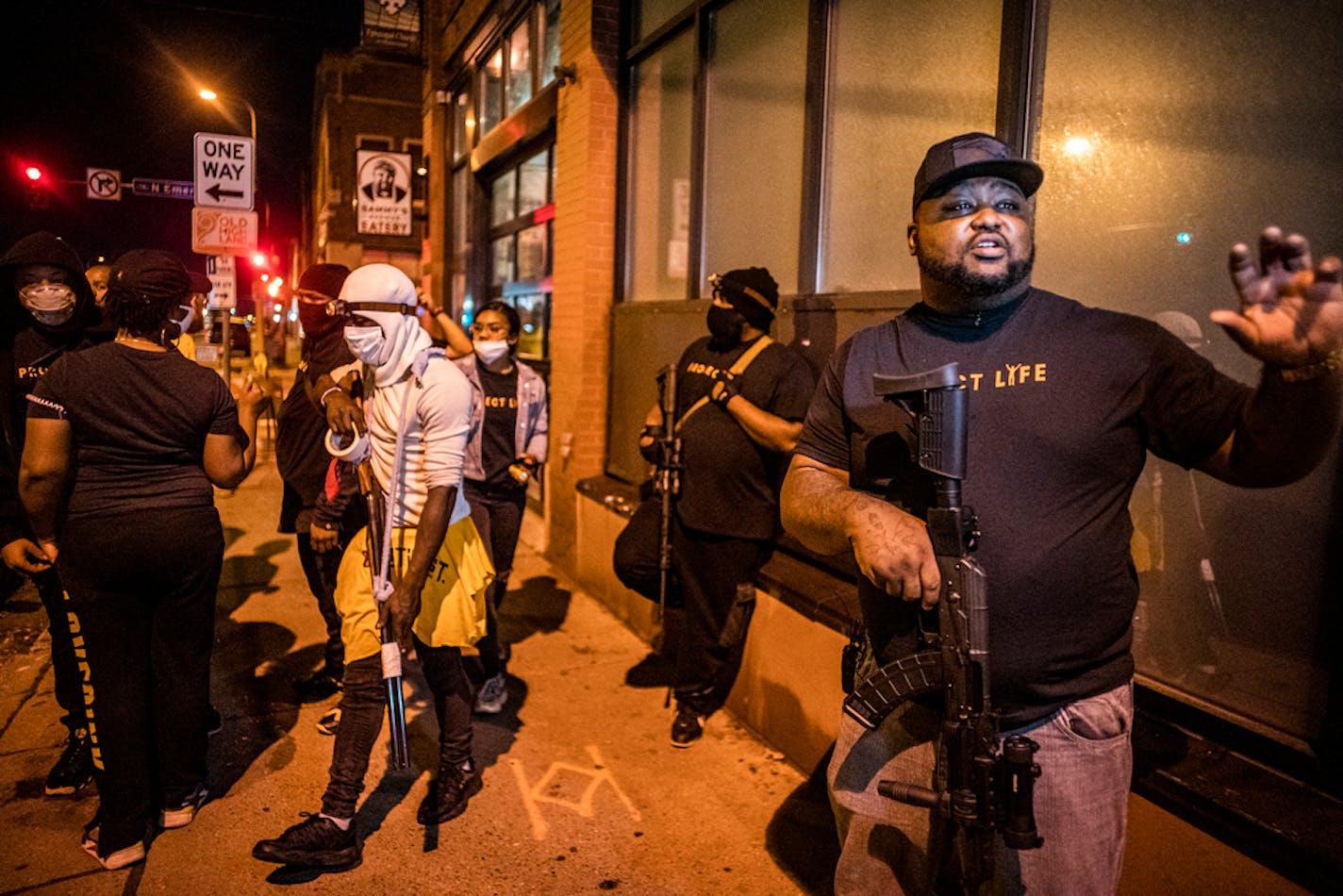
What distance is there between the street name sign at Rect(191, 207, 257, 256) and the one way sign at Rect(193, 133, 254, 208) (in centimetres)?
11

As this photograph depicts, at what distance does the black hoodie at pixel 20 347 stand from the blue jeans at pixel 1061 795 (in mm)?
3594

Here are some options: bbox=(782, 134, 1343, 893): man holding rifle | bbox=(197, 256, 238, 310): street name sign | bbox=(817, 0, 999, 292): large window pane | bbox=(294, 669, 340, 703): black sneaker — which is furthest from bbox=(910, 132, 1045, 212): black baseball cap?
bbox=(197, 256, 238, 310): street name sign

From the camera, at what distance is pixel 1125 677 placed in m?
2.03

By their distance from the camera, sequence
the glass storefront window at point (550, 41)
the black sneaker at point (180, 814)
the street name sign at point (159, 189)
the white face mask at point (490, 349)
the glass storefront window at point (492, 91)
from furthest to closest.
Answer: the street name sign at point (159, 189)
the glass storefront window at point (492, 91)
the glass storefront window at point (550, 41)
the white face mask at point (490, 349)
the black sneaker at point (180, 814)

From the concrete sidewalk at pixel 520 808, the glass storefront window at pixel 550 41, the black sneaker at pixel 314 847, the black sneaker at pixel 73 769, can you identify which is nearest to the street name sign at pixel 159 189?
the glass storefront window at pixel 550 41

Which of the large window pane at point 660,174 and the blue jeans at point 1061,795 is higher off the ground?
the large window pane at point 660,174

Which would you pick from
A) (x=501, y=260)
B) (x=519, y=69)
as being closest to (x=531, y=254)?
(x=501, y=260)

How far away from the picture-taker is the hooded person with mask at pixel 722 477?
4.10 metres

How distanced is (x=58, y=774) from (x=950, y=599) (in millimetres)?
3837

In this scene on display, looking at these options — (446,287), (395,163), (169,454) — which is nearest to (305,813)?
(169,454)

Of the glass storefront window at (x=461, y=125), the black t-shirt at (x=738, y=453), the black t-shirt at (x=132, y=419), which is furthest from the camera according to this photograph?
the glass storefront window at (x=461, y=125)

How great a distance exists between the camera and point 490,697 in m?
4.68

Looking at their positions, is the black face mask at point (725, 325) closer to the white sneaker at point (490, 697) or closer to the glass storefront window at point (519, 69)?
the white sneaker at point (490, 697)

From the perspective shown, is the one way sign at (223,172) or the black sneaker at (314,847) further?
the one way sign at (223,172)
